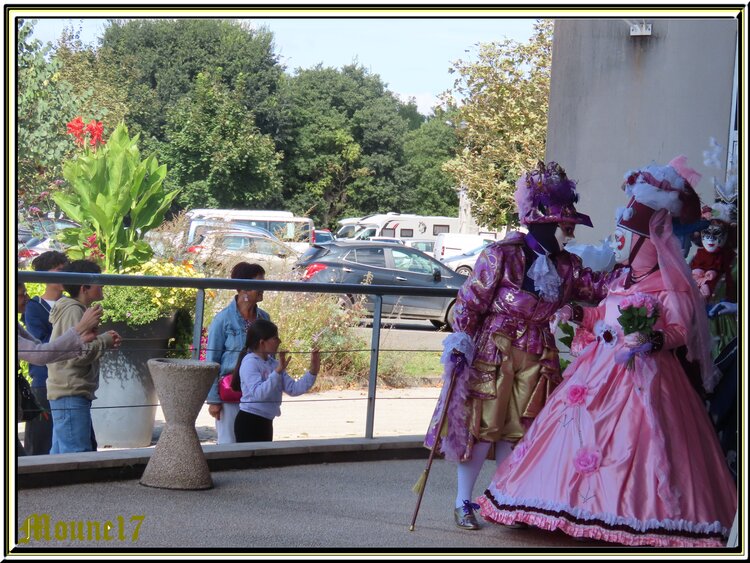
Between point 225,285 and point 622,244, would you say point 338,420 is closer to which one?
point 225,285

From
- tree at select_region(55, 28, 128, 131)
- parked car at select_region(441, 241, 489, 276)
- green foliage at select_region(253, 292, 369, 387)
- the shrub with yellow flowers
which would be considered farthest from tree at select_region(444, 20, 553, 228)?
the shrub with yellow flowers

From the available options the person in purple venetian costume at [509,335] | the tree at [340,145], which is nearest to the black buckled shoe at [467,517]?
the person in purple venetian costume at [509,335]

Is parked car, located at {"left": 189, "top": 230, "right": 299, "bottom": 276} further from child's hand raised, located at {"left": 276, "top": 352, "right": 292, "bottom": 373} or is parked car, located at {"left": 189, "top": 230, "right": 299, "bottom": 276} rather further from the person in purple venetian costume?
the person in purple venetian costume

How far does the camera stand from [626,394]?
4820 mm

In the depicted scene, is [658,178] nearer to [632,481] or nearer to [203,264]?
[632,481]

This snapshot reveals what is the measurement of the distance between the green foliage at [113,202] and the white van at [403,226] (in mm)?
27084

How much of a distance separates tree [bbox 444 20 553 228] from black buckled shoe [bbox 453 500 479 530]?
2010cm

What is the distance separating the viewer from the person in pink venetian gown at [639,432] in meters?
4.56

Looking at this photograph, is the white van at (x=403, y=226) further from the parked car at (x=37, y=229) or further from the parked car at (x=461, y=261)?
the parked car at (x=37, y=229)

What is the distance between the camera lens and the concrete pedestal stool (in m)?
5.61

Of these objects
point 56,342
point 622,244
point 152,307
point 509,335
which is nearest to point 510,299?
point 509,335

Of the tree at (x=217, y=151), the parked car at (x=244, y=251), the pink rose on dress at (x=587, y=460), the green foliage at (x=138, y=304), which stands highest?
the tree at (x=217, y=151)

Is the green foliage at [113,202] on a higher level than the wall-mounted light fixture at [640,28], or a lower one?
lower
